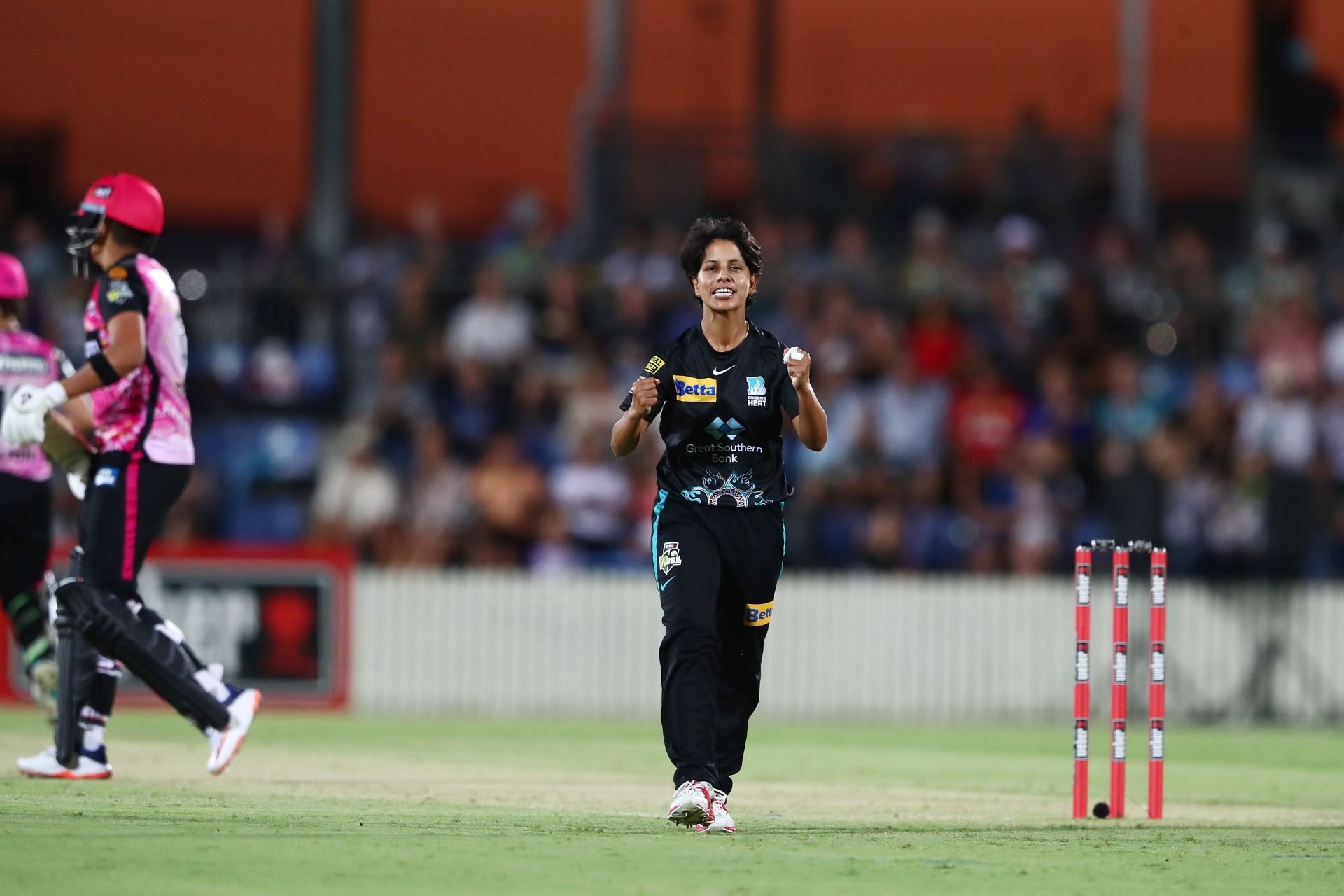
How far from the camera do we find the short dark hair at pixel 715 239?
8.52 metres

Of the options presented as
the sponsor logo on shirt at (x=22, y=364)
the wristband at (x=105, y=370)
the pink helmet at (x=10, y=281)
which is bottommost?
the wristband at (x=105, y=370)

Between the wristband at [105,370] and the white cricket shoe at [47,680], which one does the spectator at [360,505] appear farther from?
the wristband at [105,370]

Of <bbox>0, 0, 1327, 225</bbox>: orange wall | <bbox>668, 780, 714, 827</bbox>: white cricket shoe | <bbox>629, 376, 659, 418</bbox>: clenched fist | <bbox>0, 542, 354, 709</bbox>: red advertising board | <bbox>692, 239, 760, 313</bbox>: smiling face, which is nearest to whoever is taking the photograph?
<bbox>668, 780, 714, 827</bbox>: white cricket shoe

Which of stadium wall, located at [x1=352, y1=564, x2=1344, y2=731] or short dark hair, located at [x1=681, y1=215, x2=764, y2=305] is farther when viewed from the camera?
stadium wall, located at [x1=352, y1=564, x2=1344, y2=731]

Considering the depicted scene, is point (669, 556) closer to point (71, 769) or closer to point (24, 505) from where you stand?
point (71, 769)

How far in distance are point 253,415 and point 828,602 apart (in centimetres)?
580

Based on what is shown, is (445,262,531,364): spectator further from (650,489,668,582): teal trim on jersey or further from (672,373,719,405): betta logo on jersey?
(672,373,719,405): betta logo on jersey

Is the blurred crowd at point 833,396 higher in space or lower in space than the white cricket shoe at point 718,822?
higher

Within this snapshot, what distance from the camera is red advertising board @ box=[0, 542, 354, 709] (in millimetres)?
16984

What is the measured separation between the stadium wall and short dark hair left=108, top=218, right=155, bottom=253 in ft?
26.3

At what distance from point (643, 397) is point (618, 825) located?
168cm

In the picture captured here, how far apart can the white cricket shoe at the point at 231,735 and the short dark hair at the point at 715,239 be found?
2.89 metres

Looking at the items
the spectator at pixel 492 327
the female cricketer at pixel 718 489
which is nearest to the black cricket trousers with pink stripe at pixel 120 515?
the female cricketer at pixel 718 489

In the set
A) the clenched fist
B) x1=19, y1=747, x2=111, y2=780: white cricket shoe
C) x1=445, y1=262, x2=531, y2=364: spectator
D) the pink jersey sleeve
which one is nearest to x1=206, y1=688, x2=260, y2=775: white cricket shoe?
x1=19, y1=747, x2=111, y2=780: white cricket shoe
